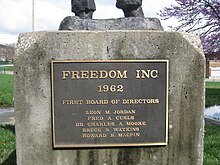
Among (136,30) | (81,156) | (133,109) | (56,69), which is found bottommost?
(81,156)

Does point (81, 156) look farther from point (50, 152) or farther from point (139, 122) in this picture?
point (139, 122)

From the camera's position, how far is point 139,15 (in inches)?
160

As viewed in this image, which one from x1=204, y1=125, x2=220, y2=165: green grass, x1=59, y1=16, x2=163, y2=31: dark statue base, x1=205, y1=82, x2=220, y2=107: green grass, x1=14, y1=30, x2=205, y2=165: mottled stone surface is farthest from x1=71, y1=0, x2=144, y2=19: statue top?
x1=205, y1=82, x2=220, y2=107: green grass

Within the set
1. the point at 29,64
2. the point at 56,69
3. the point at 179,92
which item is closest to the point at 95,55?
the point at 56,69

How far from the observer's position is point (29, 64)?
3477 mm

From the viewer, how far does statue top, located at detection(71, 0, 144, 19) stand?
404cm

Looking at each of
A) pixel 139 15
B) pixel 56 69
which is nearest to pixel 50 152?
pixel 56 69

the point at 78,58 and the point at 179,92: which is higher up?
the point at 78,58

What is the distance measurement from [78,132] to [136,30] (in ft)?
3.75

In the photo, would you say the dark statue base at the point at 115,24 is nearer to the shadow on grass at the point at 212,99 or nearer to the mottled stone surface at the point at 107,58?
the mottled stone surface at the point at 107,58

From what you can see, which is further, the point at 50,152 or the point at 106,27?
the point at 106,27

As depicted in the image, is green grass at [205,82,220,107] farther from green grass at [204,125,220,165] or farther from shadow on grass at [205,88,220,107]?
green grass at [204,125,220,165]

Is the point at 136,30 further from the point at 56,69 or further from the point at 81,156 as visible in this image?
the point at 81,156

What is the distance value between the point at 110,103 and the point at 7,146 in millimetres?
3207
